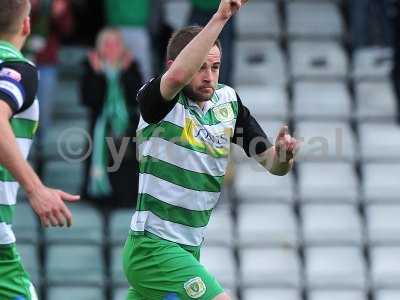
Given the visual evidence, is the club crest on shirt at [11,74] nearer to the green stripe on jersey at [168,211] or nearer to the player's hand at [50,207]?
the player's hand at [50,207]

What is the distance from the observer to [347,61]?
12.2 metres

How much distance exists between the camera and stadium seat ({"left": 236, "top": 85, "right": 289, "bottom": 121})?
11.8 m

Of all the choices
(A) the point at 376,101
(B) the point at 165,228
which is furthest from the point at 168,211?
(A) the point at 376,101

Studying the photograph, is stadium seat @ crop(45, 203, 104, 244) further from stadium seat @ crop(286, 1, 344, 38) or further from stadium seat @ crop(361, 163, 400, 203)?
stadium seat @ crop(286, 1, 344, 38)

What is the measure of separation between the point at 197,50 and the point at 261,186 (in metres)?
5.28

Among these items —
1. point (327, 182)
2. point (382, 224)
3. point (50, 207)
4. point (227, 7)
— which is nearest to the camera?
point (50, 207)

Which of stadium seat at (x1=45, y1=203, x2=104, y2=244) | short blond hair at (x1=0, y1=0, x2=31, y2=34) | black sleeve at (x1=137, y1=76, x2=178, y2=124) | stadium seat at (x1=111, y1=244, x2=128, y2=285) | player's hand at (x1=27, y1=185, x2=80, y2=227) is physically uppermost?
short blond hair at (x1=0, y1=0, x2=31, y2=34)

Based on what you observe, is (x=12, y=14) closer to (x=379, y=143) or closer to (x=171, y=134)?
(x=171, y=134)

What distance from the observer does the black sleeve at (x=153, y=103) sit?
655 cm

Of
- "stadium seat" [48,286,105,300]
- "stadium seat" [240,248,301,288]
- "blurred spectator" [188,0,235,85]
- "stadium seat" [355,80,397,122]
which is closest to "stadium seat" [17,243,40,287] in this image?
"stadium seat" [48,286,105,300]

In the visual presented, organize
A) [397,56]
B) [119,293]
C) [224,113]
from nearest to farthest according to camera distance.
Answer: [224,113], [119,293], [397,56]

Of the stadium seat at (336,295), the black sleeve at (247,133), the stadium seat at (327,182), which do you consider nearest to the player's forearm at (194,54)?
the black sleeve at (247,133)

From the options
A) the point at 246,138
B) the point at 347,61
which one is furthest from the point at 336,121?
the point at 246,138

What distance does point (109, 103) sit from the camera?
11195mm
